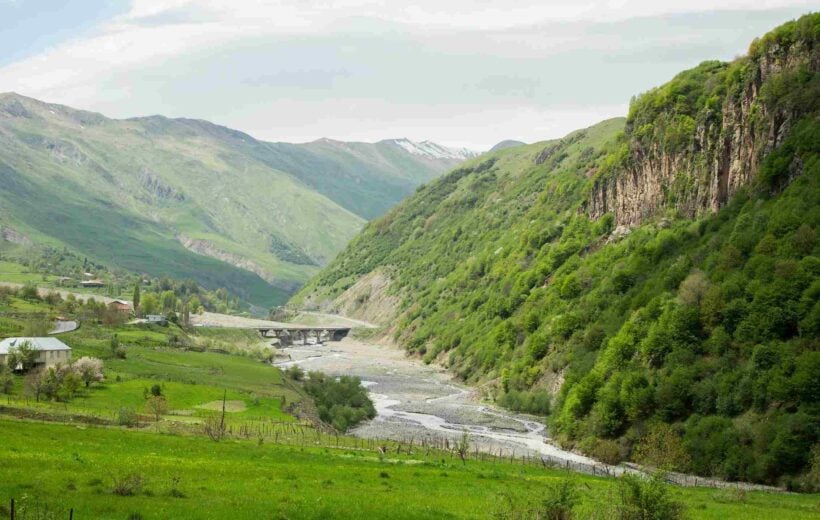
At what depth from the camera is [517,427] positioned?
4350 inches

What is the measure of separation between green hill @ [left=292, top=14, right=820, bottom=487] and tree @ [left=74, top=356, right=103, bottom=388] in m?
55.5

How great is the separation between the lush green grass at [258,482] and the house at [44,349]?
2021 inches

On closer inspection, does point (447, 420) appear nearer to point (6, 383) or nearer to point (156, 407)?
point (156, 407)

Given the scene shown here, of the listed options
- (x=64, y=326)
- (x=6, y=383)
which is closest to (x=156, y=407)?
(x=6, y=383)

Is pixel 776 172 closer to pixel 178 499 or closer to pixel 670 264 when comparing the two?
pixel 670 264

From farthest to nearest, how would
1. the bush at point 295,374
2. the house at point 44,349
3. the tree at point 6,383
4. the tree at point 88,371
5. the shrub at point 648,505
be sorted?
the bush at point 295,374 → the house at point 44,349 → the tree at point 88,371 → the tree at point 6,383 → the shrub at point 648,505

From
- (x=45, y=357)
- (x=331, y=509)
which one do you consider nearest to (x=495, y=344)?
(x=45, y=357)

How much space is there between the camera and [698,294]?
95.4m

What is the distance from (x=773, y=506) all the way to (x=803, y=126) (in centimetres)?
6231

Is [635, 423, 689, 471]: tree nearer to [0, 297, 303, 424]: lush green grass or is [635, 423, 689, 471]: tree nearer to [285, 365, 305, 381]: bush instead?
[0, 297, 303, 424]: lush green grass

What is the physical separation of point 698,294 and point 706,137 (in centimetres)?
4140

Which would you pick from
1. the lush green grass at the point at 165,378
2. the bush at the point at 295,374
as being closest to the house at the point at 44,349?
the lush green grass at the point at 165,378

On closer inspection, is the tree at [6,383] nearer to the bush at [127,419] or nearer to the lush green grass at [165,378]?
the lush green grass at [165,378]

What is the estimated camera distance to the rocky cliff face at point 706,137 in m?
110
